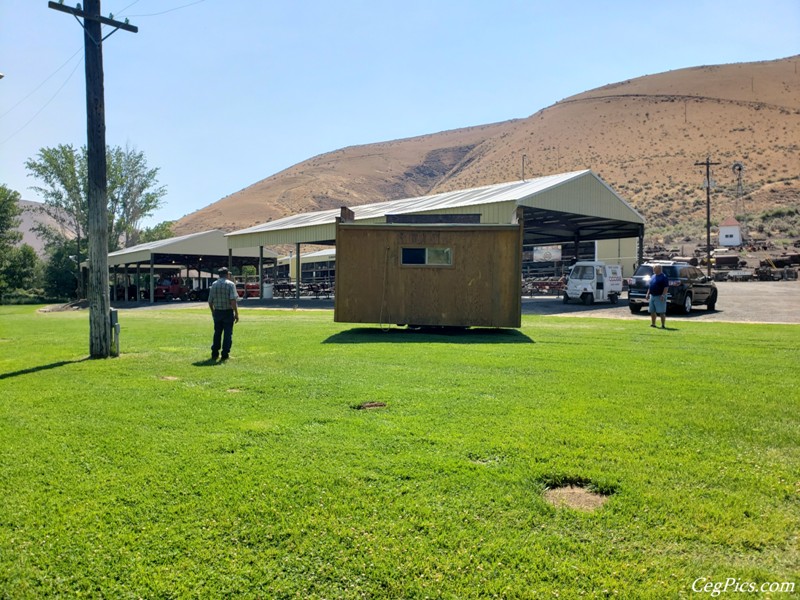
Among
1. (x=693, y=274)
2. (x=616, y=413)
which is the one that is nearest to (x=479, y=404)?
(x=616, y=413)

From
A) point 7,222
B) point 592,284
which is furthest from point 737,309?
point 7,222

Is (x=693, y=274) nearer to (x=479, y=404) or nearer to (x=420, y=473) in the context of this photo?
(x=479, y=404)

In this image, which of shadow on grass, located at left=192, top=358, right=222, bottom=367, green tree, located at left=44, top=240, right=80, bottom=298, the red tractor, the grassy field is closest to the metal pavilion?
the red tractor

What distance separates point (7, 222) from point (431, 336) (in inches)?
1965

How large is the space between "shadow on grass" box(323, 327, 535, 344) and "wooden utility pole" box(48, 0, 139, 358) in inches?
166

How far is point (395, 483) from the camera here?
12.7ft

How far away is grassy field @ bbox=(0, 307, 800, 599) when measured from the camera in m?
2.85

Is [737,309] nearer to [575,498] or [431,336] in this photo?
[431,336]

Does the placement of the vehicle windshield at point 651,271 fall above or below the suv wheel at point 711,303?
above

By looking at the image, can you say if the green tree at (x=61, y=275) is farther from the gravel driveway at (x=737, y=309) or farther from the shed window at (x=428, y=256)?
the shed window at (x=428, y=256)

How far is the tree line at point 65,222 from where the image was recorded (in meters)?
49.6

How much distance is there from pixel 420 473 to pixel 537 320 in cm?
1486
